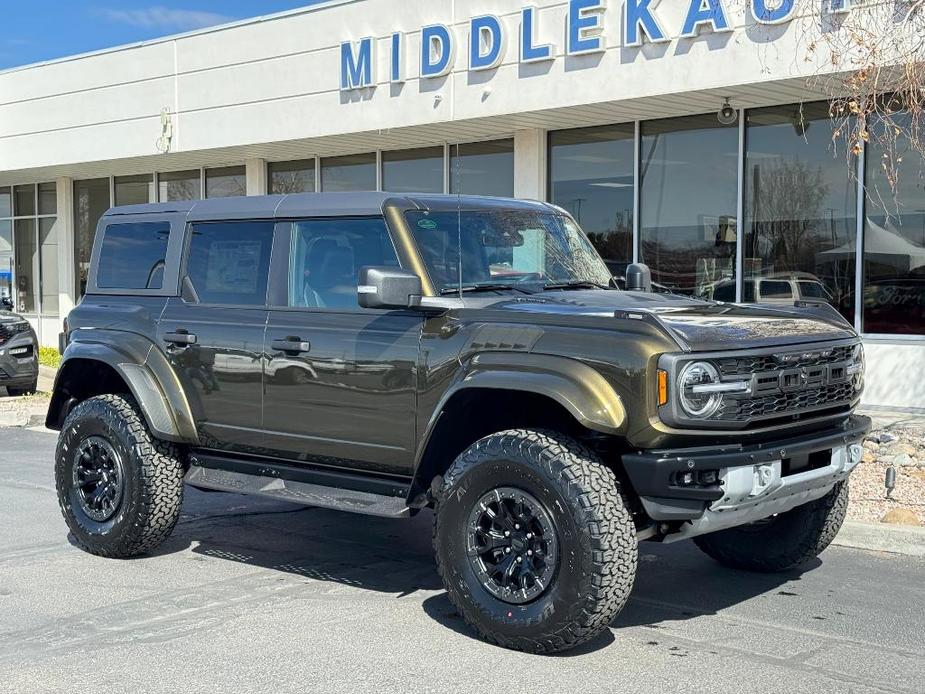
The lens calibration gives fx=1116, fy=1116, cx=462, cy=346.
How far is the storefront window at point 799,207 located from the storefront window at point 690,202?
283 mm

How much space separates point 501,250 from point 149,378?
7.16 feet

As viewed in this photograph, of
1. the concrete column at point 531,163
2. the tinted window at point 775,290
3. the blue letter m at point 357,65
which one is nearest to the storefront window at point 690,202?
the tinted window at point 775,290

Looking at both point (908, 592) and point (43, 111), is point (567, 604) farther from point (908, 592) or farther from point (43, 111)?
point (43, 111)

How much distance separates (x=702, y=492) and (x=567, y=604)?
28.4 inches

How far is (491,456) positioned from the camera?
4.91m

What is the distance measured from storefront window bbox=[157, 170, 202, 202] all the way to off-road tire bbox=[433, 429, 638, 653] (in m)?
17.0

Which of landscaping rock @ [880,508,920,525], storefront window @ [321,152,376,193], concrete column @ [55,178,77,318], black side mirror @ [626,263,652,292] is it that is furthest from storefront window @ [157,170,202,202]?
landscaping rock @ [880,508,920,525]

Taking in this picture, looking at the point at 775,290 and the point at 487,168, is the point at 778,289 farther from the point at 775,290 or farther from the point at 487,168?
the point at 487,168

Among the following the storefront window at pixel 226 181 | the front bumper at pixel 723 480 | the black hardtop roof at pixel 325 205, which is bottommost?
the front bumper at pixel 723 480

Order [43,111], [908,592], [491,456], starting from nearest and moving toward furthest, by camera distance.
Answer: [491,456] < [908,592] < [43,111]

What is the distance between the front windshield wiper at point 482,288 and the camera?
18.1 ft

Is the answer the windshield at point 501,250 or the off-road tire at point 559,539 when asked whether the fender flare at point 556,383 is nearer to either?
the off-road tire at point 559,539

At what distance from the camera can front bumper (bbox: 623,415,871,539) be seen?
14.9ft

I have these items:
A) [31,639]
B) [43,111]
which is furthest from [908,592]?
[43,111]
